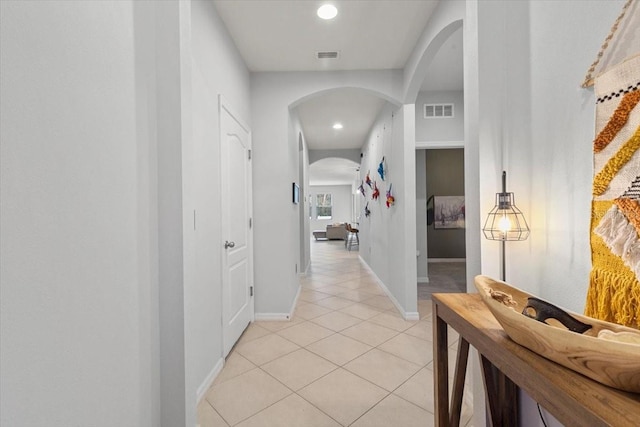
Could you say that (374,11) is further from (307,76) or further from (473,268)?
(473,268)

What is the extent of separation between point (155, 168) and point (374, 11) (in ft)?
6.85

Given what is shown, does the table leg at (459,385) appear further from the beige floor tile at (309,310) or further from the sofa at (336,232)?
the sofa at (336,232)

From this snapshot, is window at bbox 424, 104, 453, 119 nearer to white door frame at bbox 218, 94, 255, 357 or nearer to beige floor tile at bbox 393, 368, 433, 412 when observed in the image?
white door frame at bbox 218, 94, 255, 357

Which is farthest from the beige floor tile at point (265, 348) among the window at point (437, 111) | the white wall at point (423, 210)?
the window at point (437, 111)

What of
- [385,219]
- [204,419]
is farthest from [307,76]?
[204,419]

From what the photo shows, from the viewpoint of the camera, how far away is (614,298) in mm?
851

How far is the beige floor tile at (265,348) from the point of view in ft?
7.86

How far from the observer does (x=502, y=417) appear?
1.25 m

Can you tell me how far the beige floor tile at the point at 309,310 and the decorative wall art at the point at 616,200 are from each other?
2773 mm

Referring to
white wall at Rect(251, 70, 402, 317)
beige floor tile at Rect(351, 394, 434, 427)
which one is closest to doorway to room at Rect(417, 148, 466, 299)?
white wall at Rect(251, 70, 402, 317)

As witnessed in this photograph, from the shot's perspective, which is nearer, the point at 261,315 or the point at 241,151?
the point at 241,151

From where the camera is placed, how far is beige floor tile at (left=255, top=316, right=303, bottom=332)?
3010 mm

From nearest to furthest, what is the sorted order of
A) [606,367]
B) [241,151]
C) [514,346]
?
[606,367]
[514,346]
[241,151]

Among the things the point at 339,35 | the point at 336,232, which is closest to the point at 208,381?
the point at 339,35
